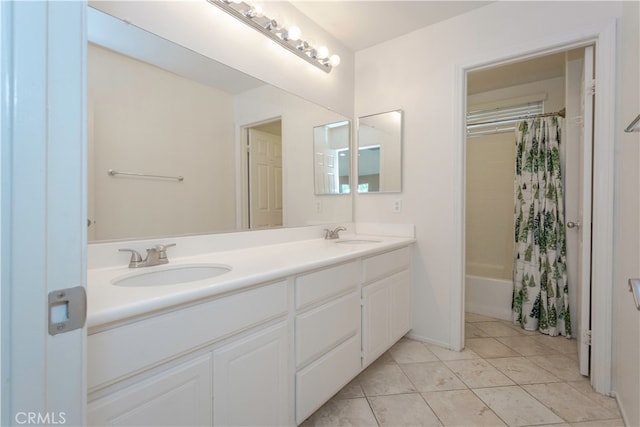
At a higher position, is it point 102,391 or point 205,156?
point 205,156

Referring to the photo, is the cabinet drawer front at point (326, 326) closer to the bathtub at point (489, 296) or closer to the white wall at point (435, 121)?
the white wall at point (435, 121)

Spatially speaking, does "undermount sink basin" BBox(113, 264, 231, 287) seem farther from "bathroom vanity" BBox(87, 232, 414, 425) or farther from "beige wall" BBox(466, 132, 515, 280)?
"beige wall" BBox(466, 132, 515, 280)

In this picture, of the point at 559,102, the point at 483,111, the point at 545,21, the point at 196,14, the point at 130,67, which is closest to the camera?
the point at 130,67

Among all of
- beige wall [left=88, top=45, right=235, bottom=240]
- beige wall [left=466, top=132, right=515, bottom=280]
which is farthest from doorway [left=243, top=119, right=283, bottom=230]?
beige wall [left=466, top=132, right=515, bottom=280]

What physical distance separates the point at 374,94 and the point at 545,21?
1.12m

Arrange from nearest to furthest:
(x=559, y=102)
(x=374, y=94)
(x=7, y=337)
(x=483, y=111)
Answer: (x=7, y=337) → (x=374, y=94) → (x=559, y=102) → (x=483, y=111)

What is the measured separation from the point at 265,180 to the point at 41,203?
1406 millimetres

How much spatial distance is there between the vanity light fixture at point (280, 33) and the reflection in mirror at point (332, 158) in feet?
1.44

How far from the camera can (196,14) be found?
1.40 metres

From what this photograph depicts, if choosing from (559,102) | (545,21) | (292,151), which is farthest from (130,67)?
(559,102)

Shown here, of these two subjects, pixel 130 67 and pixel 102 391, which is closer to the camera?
pixel 102 391

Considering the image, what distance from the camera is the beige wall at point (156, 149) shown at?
3.79ft

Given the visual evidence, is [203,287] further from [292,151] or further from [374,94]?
[374,94]

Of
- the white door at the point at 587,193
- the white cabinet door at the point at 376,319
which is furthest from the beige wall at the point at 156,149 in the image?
the white door at the point at 587,193
